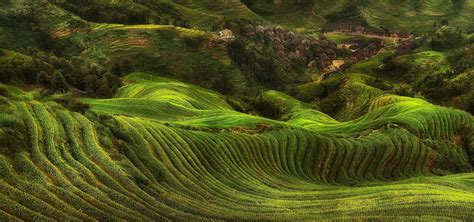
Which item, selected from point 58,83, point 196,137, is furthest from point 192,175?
point 58,83

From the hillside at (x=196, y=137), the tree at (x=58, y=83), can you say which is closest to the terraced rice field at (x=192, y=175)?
the hillside at (x=196, y=137)

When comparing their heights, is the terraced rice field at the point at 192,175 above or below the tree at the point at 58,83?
above

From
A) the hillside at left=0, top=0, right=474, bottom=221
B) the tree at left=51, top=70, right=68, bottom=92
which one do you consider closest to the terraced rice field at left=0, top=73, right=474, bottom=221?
the hillside at left=0, top=0, right=474, bottom=221

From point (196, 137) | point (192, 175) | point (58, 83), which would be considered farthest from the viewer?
point (58, 83)

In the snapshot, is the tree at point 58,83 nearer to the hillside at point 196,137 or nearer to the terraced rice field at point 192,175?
the hillside at point 196,137

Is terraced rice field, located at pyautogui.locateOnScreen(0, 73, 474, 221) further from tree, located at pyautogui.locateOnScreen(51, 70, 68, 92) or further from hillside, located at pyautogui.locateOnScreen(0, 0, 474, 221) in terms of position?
tree, located at pyautogui.locateOnScreen(51, 70, 68, 92)

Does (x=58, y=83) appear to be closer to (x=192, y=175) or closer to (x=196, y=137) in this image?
(x=196, y=137)
